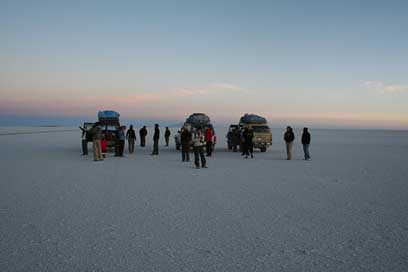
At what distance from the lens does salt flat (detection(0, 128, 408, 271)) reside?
15.1ft

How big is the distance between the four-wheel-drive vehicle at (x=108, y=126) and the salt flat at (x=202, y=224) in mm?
9388

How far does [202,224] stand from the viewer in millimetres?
6234

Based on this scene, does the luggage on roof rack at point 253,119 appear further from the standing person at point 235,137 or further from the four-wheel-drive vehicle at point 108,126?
the four-wheel-drive vehicle at point 108,126

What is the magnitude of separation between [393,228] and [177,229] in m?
3.82

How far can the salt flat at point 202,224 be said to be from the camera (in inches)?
181

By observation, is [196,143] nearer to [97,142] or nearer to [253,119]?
[97,142]

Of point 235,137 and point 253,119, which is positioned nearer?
point 235,137

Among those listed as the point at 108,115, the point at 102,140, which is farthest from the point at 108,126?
the point at 102,140

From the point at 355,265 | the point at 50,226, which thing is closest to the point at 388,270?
the point at 355,265

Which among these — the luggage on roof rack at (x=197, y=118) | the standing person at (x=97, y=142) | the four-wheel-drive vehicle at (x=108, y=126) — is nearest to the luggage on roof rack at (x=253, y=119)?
the luggage on roof rack at (x=197, y=118)

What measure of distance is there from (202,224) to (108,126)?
16.9 metres

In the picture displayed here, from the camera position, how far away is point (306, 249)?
16.5 feet

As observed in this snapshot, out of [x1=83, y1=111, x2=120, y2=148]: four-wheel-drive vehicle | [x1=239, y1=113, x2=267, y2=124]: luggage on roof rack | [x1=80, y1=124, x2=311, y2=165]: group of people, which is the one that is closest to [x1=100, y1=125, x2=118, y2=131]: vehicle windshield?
[x1=83, y1=111, x2=120, y2=148]: four-wheel-drive vehicle

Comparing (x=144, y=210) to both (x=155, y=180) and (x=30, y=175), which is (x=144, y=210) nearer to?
(x=155, y=180)
